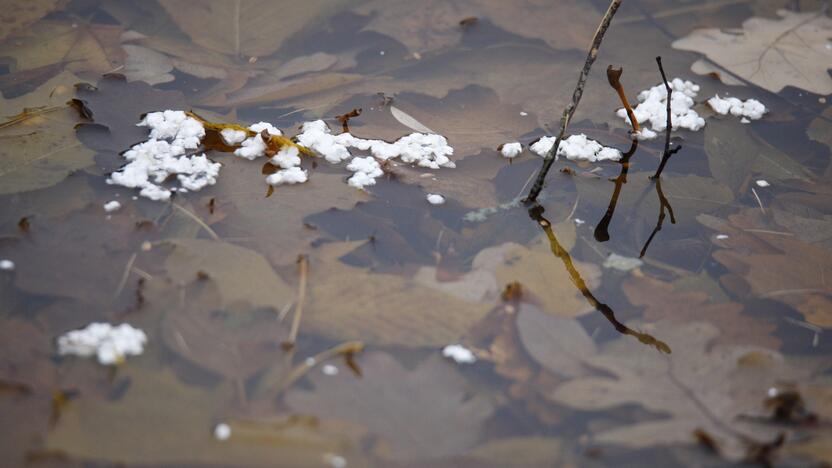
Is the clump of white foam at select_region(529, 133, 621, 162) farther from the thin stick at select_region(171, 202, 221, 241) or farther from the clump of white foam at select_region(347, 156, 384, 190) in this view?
the thin stick at select_region(171, 202, 221, 241)

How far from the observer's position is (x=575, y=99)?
2115 mm

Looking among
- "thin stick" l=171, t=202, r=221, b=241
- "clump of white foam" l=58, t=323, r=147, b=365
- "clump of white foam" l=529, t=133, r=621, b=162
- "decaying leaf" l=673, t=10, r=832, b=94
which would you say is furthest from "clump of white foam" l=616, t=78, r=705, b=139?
"clump of white foam" l=58, t=323, r=147, b=365

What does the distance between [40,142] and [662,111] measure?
2.07 metres

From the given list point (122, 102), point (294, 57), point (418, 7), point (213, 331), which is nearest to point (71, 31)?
point (122, 102)

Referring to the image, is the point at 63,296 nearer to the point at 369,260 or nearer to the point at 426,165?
the point at 369,260

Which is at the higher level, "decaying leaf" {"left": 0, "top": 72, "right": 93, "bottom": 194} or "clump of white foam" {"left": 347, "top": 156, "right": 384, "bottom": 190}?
"decaying leaf" {"left": 0, "top": 72, "right": 93, "bottom": 194}

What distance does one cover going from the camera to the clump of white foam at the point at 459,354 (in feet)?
5.98

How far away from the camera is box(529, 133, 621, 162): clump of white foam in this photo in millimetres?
2488

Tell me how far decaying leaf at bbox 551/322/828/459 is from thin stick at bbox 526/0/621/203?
552 mm

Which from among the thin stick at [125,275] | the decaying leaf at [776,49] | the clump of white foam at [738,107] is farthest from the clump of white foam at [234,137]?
the decaying leaf at [776,49]

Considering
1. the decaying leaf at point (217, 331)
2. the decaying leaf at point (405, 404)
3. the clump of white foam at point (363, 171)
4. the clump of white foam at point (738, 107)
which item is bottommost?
the decaying leaf at point (405, 404)

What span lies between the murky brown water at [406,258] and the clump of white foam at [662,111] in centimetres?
5

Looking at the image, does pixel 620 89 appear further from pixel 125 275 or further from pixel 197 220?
pixel 125 275

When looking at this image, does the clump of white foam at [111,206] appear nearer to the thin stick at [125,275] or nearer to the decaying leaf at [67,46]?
the thin stick at [125,275]
